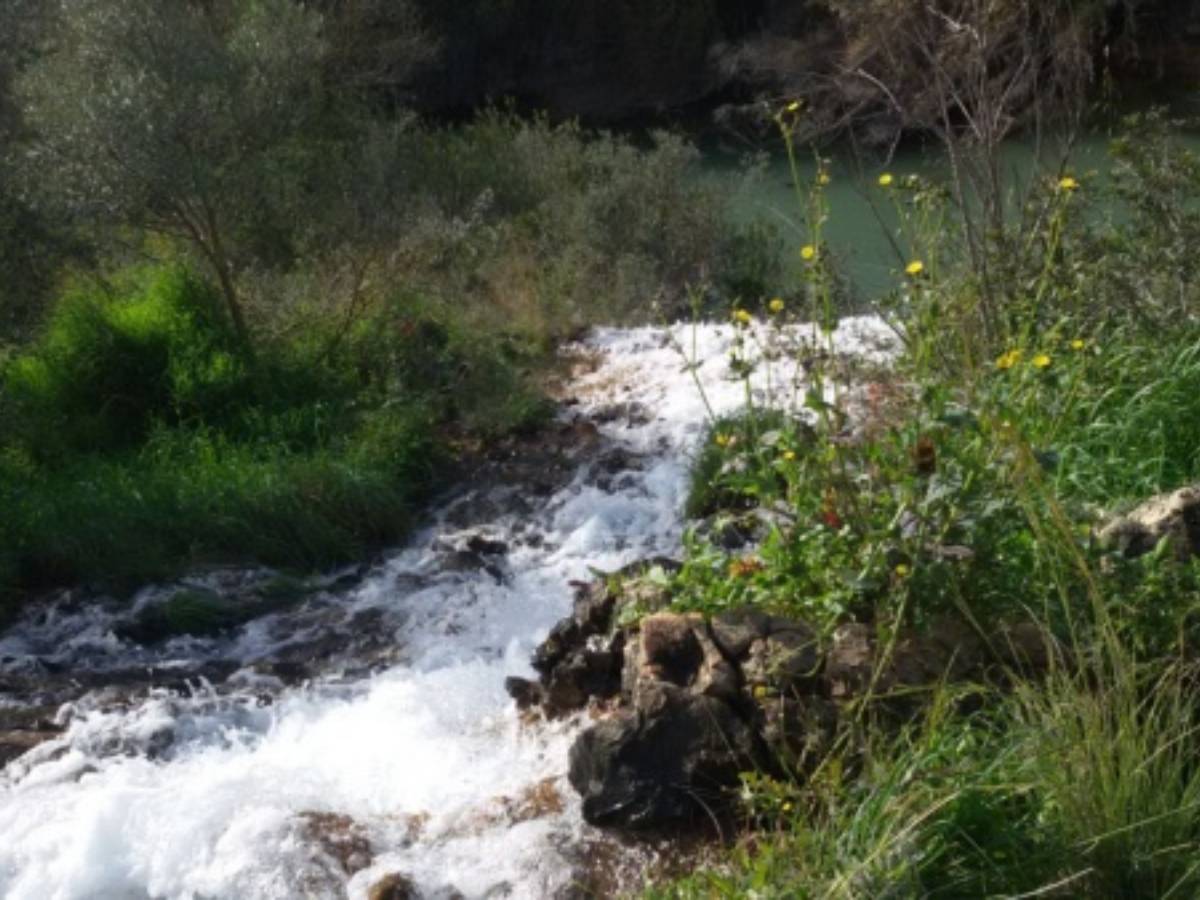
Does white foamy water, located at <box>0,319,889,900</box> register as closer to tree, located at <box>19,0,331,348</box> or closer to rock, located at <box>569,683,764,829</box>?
rock, located at <box>569,683,764,829</box>

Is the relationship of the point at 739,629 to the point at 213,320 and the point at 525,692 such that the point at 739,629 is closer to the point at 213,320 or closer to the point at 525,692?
the point at 525,692

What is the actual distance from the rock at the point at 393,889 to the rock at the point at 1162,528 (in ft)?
7.56

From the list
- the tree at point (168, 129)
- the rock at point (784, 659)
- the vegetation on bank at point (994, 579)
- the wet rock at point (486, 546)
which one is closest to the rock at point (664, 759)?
the rock at point (784, 659)

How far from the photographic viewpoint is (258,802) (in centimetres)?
621

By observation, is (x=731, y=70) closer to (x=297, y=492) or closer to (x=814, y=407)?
(x=297, y=492)

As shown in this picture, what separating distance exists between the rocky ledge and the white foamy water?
292mm

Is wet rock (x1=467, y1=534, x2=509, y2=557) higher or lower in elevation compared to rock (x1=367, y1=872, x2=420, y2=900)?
lower

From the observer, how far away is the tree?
34.0ft

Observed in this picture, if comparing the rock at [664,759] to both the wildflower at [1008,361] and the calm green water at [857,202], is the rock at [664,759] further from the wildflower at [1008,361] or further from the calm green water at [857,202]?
the calm green water at [857,202]

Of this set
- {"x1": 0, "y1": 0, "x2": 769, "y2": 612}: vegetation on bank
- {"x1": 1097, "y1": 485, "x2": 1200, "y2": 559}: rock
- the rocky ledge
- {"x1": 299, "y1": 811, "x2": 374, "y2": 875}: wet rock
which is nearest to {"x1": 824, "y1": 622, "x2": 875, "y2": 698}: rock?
the rocky ledge

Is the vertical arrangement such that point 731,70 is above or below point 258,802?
below

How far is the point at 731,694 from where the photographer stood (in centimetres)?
534

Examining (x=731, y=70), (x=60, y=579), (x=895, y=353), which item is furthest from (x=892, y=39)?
(x=731, y=70)

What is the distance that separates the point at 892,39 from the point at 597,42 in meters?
16.0
